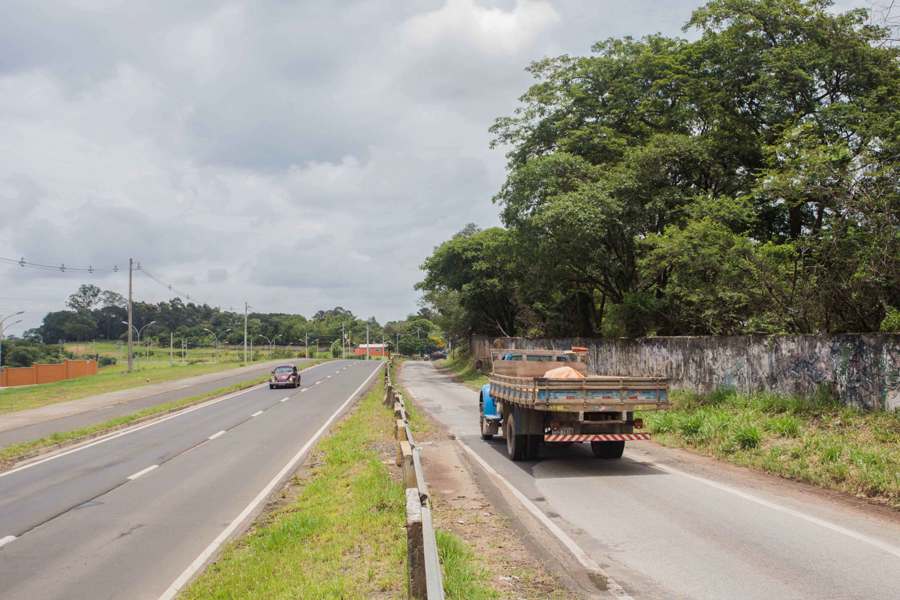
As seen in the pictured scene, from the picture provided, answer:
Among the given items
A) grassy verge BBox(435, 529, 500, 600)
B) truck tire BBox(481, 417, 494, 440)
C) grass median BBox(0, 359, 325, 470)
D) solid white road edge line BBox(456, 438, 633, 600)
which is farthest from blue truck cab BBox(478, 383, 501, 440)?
grass median BBox(0, 359, 325, 470)

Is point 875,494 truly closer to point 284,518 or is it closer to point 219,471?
point 284,518

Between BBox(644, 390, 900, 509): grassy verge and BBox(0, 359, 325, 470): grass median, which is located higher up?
BBox(644, 390, 900, 509): grassy verge

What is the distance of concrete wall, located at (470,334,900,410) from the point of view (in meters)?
13.8

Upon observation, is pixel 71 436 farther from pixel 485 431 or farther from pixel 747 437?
pixel 747 437

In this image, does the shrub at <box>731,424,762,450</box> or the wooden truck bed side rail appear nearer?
the wooden truck bed side rail

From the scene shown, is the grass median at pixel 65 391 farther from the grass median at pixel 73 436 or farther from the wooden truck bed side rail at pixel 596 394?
the wooden truck bed side rail at pixel 596 394

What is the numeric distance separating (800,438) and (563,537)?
7.65m

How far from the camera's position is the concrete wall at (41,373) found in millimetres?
59812

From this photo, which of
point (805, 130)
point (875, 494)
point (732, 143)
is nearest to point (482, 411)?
point (875, 494)

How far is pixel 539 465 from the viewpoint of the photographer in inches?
557

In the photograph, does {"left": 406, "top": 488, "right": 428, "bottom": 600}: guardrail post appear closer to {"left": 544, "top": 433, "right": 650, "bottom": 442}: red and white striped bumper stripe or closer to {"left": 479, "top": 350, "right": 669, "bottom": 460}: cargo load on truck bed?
{"left": 479, "top": 350, "right": 669, "bottom": 460}: cargo load on truck bed

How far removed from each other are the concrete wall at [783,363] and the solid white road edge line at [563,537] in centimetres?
758

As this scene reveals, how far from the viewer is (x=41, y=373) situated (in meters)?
64.8

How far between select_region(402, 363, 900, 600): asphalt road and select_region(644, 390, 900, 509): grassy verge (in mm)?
537
